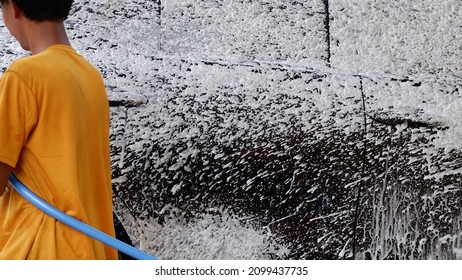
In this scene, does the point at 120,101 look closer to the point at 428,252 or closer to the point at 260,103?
the point at 260,103

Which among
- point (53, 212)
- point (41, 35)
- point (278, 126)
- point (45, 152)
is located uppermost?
point (41, 35)

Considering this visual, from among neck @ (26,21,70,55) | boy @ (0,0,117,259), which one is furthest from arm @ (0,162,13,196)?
neck @ (26,21,70,55)

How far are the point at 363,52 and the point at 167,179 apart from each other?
0.86 m

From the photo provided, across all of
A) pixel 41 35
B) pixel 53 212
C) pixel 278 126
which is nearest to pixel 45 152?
pixel 53 212

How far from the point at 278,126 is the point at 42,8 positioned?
115 cm

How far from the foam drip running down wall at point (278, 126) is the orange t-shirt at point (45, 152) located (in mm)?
923

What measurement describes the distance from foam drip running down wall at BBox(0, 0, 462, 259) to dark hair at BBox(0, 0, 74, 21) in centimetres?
84

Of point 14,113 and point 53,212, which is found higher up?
point 14,113

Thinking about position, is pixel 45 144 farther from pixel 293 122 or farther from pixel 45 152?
pixel 293 122

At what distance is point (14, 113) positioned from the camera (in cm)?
170

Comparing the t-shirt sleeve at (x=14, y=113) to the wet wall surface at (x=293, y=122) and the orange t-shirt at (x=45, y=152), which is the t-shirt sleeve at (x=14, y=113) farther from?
the wet wall surface at (x=293, y=122)

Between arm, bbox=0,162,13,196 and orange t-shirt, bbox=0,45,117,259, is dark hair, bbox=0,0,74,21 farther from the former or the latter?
arm, bbox=0,162,13,196

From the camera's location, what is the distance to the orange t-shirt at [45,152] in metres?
1.71
